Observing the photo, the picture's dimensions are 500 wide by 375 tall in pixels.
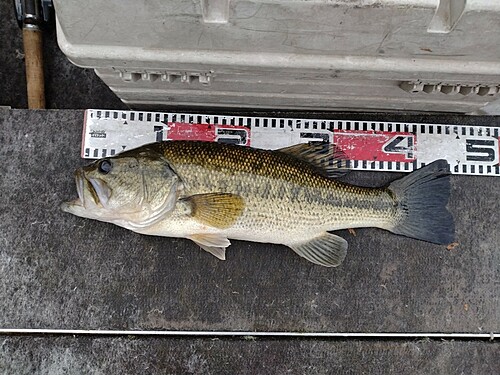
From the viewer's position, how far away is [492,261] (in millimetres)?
2406

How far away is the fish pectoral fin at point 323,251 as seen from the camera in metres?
2.23

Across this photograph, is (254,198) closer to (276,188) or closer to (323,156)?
(276,188)

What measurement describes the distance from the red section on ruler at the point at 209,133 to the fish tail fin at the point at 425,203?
735 mm

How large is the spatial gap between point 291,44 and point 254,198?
670 mm

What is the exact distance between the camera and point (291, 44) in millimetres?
1697

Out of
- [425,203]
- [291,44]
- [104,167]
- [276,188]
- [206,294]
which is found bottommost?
[206,294]

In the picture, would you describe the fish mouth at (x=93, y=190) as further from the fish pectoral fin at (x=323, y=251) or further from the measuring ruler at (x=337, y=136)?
the fish pectoral fin at (x=323, y=251)

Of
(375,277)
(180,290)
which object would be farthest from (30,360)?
(375,277)

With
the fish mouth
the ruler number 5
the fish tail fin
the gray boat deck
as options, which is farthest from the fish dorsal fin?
the fish mouth

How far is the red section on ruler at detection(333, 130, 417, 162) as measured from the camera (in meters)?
2.42

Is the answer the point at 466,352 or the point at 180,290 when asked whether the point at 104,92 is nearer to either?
the point at 180,290

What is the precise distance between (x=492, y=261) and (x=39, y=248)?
2.16 m

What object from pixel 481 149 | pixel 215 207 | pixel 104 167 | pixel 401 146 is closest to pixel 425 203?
pixel 401 146

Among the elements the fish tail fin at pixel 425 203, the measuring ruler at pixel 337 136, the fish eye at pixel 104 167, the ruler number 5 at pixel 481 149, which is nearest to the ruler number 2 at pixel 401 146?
the measuring ruler at pixel 337 136
